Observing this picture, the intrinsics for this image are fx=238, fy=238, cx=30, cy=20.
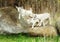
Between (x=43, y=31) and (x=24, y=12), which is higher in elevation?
(x=24, y=12)

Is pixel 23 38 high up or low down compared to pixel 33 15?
down

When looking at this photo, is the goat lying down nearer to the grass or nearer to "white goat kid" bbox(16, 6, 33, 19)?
"white goat kid" bbox(16, 6, 33, 19)

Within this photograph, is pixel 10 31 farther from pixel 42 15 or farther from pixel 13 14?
pixel 42 15

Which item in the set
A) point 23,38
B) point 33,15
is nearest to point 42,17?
point 33,15

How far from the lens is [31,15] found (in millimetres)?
2209

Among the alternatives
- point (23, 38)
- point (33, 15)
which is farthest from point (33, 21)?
point (23, 38)

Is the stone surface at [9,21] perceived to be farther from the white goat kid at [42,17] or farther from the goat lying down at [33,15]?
the white goat kid at [42,17]

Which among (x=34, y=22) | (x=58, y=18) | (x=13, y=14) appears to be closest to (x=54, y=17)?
(x=58, y=18)

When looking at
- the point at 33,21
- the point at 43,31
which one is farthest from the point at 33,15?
the point at 43,31

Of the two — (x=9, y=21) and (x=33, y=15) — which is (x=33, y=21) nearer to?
(x=33, y=15)

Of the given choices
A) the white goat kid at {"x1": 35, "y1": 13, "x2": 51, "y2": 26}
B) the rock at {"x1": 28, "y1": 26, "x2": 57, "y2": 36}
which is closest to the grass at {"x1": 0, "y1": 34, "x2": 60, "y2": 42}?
the rock at {"x1": 28, "y1": 26, "x2": 57, "y2": 36}

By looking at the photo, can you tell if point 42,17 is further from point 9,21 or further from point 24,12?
point 9,21

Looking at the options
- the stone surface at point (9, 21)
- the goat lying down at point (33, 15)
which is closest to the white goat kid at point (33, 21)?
the goat lying down at point (33, 15)

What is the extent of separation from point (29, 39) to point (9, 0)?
41cm
